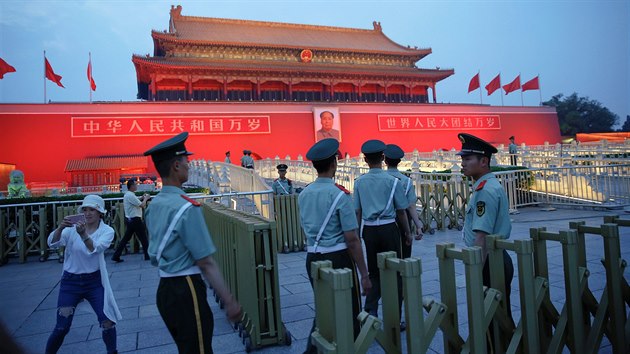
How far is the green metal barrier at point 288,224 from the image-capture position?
7.57 m

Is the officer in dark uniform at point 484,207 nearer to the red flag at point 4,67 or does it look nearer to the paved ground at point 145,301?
the paved ground at point 145,301

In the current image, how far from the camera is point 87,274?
3.27m

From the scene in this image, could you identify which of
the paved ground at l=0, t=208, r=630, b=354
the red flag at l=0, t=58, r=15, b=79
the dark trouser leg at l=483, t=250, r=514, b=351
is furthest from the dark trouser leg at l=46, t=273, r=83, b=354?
the red flag at l=0, t=58, r=15, b=79

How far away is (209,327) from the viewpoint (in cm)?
231

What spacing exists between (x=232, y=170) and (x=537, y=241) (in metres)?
10.3

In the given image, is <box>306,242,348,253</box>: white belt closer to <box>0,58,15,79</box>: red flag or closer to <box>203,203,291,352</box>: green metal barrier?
<box>203,203,291,352</box>: green metal barrier

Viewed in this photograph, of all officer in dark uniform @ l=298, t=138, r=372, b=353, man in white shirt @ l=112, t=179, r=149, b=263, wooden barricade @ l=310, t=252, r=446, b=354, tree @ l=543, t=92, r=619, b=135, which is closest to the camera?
wooden barricade @ l=310, t=252, r=446, b=354

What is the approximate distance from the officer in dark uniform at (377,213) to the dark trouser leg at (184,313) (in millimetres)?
1775

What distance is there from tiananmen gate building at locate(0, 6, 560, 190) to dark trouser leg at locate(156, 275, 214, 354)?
20.8 metres

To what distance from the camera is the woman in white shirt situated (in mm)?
3217

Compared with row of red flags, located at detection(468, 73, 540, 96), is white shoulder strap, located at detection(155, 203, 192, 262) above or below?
below

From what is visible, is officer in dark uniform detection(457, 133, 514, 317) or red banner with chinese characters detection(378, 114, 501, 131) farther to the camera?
red banner with chinese characters detection(378, 114, 501, 131)

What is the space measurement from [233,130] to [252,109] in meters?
1.82

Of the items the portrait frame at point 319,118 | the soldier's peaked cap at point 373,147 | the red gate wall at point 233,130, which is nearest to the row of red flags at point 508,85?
the red gate wall at point 233,130
